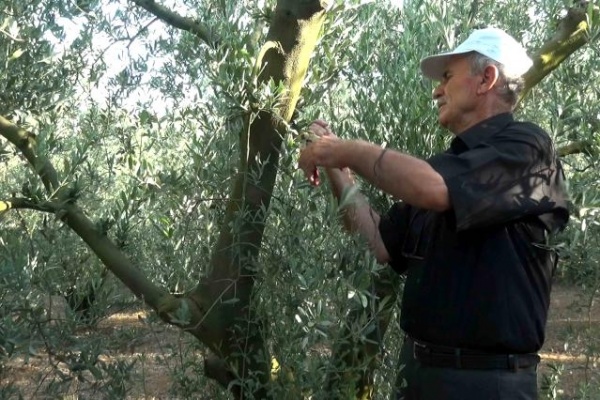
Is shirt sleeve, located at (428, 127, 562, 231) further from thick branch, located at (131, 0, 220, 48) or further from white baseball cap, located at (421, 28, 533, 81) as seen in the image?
thick branch, located at (131, 0, 220, 48)

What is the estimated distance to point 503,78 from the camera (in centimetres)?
321

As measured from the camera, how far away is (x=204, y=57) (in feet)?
10.6

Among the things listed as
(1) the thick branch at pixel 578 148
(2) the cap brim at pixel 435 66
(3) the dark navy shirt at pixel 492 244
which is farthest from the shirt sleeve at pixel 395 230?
(1) the thick branch at pixel 578 148

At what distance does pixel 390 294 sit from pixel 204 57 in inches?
50.3

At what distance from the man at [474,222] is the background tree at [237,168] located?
15cm

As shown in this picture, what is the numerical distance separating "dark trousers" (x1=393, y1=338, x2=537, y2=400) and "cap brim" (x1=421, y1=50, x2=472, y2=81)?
1.10m

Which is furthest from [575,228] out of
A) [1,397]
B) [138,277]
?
[1,397]

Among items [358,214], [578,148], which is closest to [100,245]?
[358,214]

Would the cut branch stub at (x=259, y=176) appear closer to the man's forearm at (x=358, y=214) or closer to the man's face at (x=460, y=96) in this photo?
the man's forearm at (x=358, y=214)

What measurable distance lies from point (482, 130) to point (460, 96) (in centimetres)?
16

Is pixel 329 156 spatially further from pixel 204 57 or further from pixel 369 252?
pixel 204 57

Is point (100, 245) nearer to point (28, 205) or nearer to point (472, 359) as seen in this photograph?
point (28, 205)

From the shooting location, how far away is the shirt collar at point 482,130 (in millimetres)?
3133

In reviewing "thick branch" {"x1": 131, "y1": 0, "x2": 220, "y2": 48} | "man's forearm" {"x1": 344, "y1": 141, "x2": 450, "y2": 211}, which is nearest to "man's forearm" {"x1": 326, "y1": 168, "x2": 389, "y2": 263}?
"man's forearm" {"x1": 344, "y1": 141, "x2": 450, "y2": 211}
